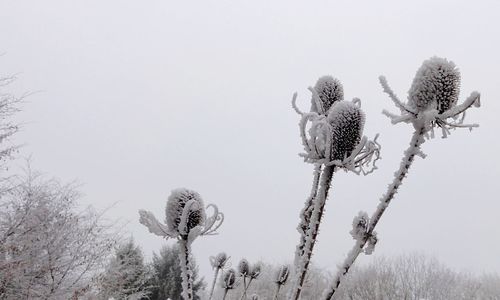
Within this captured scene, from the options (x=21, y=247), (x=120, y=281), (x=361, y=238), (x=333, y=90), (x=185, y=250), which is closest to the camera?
(x=361, y=238)

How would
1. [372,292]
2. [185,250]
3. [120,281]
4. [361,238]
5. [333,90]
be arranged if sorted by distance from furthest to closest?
[372,292], [120,281], [333,90], [185,250], [361,238]

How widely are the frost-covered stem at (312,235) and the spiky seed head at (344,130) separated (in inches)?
3.3

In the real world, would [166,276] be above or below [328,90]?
above

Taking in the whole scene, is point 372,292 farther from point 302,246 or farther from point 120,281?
point 302,246

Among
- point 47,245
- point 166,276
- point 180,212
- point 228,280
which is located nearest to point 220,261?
point 228,280

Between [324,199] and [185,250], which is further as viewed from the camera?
[185,250]

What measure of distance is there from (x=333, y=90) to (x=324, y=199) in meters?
0.69

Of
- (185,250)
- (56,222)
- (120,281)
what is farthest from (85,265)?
(185,250)

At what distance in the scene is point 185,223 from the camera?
84.3 inches

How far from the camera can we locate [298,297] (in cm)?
196

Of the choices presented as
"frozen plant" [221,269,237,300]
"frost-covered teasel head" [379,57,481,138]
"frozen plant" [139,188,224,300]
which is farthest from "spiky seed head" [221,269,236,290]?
"frost-covered teasel head" [379,57,481,138]

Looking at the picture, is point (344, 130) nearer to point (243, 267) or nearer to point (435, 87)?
point (435, 87)

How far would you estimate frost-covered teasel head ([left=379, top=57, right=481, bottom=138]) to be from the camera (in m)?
1.90

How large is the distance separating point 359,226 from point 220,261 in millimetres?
4744
